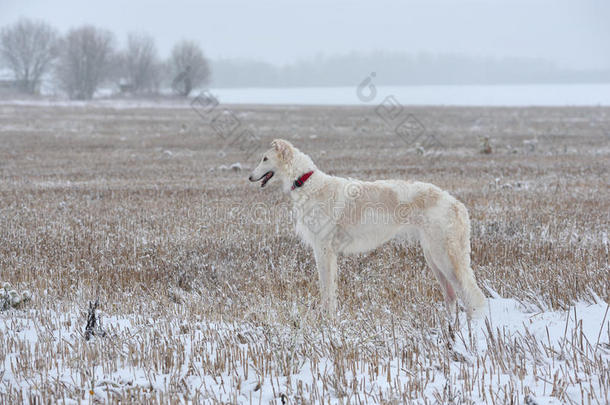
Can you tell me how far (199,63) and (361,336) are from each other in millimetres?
87848

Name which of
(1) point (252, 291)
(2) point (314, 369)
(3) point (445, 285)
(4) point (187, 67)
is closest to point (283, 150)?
(1) point (252, 291)

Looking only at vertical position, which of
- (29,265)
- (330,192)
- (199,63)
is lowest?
(29,265)

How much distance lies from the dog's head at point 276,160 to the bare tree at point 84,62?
7684 centimetres

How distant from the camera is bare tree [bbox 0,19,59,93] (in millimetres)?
87500

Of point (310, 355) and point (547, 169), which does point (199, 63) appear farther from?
point (310, 355)

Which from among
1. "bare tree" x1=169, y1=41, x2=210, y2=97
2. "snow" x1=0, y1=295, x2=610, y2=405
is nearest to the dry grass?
"snow" x1=0, y1=295, x2=610, y2=405

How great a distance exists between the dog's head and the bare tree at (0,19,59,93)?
9121cm

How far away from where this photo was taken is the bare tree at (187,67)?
78188 millimetres

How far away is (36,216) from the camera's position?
8.98 metres

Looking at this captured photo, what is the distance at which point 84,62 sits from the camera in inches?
3081

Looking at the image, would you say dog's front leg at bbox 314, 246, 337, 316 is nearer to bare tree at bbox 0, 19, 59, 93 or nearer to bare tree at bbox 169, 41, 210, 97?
bare tree at bbox 169, 41, 210, 97

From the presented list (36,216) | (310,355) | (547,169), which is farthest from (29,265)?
(547,169)

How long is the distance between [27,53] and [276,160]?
98.7 metres

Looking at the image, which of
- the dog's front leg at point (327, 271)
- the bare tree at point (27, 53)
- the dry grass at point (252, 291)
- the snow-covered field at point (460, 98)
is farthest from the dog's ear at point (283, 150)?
the bare tree at point (27, 53)
